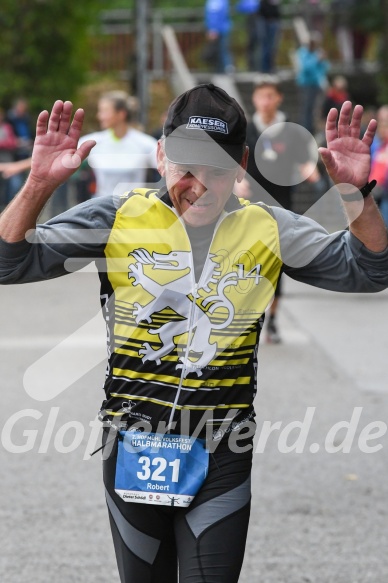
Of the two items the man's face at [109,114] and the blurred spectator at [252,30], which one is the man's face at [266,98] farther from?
the blurred spectator at [252,30]

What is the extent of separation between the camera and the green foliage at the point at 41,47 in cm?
2614

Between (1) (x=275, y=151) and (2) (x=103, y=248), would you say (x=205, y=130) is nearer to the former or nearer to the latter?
(2) (x=103, y=248)

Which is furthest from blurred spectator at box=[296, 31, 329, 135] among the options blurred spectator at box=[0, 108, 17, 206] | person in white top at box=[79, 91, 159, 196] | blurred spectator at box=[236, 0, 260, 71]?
person in white top at box=[79, 91, 159, 196]

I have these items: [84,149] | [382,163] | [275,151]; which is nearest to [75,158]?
[84,149]

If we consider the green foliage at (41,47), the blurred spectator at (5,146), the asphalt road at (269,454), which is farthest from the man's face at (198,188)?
the green foliage at (41,47)

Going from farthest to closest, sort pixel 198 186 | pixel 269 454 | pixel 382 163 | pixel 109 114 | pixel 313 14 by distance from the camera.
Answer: pixel 313 14 → pixel 382 163 → pixel 109 114 → pixel 269 454 → pixel 198 186

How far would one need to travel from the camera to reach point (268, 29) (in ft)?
72.6

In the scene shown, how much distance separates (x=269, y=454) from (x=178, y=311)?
12.9 ft

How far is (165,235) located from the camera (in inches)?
142

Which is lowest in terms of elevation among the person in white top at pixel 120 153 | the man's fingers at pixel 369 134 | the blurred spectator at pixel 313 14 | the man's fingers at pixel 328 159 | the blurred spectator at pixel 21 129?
the blurred spectator at pixel 21 129

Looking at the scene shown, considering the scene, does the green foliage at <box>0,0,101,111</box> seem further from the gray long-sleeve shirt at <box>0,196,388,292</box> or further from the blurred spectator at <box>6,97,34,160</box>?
the gray long-sleeve shirt at <box>0,196,388,292</box>

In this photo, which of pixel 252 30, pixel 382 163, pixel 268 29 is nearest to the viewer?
pixel 382 163

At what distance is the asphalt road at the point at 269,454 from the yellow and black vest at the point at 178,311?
199cm

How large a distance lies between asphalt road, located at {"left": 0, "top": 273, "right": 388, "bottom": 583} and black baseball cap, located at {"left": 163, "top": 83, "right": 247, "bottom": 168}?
2487 mm
